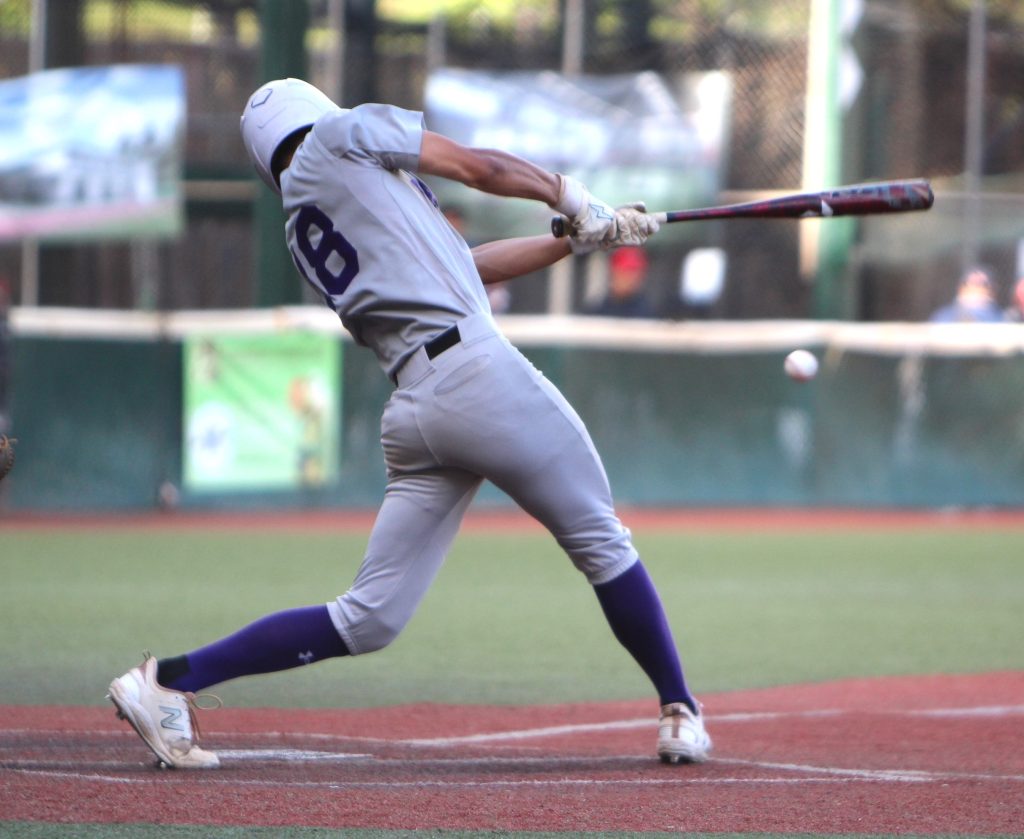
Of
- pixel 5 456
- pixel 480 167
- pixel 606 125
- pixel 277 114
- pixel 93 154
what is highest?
pixel 606 125

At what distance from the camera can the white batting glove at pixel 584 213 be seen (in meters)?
3.93

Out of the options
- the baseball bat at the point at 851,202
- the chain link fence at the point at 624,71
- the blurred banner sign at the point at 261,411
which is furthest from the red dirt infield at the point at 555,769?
the chain link fence at the point at 624,71

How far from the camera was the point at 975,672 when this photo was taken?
6043 millimetres

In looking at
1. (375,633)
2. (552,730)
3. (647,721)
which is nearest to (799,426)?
(647,721)

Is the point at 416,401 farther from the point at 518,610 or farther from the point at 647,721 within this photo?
the point at 518,610

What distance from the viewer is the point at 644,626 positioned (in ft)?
13.5

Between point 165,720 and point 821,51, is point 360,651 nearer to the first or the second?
point 165,720

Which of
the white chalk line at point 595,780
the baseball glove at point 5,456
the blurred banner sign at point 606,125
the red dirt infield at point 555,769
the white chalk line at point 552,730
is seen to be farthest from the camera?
the blurred banner sign at point 606,125

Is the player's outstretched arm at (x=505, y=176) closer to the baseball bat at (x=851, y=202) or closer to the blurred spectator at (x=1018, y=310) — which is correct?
the baseball bat at (x=851, y=202)

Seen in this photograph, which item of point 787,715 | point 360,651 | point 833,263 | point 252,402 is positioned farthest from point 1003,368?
point 360,651

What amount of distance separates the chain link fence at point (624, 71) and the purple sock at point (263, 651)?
11.1 metres

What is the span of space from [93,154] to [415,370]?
1094 centimetres

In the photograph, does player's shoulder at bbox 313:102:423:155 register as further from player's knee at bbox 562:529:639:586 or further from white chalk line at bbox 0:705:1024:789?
white chalk line at bbox 0:705:1024:789

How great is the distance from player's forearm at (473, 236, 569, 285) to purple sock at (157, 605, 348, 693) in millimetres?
1060
